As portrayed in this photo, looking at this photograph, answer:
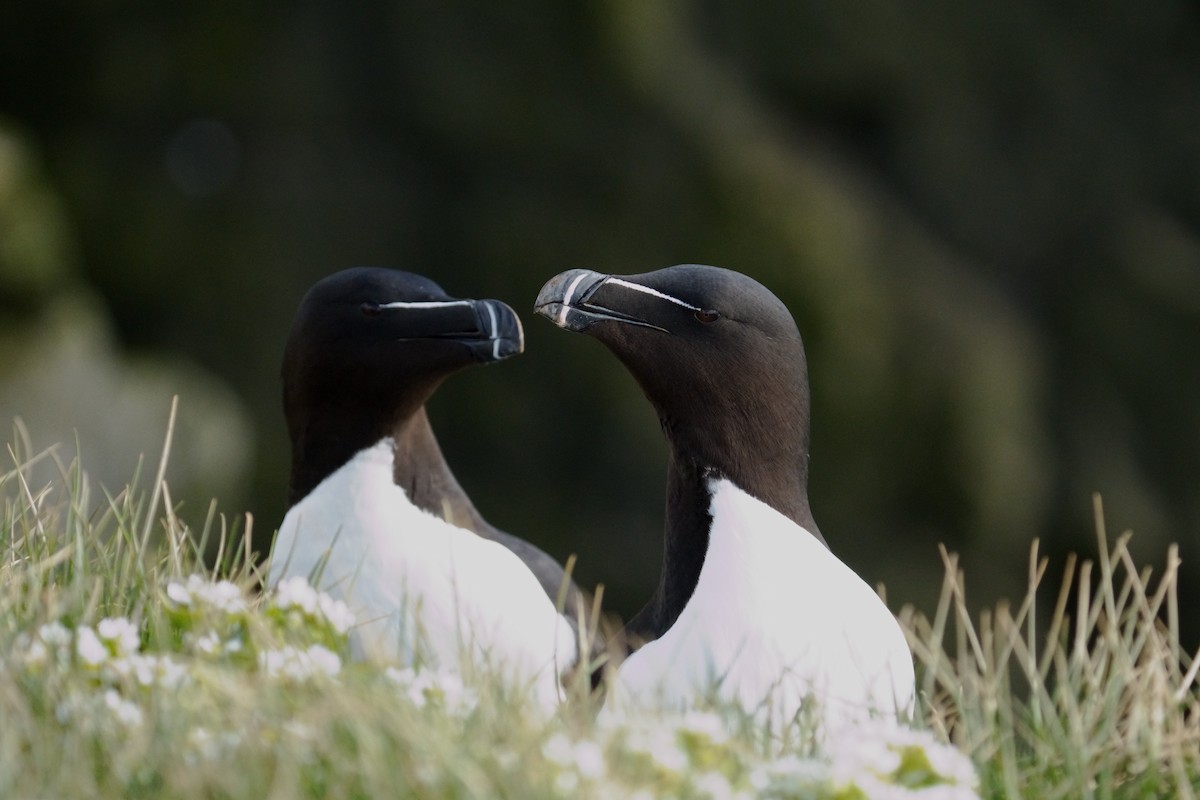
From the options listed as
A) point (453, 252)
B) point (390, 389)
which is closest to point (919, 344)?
point (453, 252)

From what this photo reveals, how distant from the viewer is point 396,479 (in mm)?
4609

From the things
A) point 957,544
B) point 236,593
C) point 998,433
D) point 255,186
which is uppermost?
point 236,593

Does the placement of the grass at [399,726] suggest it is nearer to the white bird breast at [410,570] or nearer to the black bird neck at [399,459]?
the white bird breast at [410,570]

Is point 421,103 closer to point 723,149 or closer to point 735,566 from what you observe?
point 723,149

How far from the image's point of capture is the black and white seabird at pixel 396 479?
14.2ft

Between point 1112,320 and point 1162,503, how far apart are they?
5.32ft

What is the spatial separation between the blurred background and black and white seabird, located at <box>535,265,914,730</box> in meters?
9.61

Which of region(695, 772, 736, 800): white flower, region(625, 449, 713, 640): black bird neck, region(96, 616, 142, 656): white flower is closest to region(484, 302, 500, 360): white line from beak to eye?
region(625, 449, 713, 640): black bird neck

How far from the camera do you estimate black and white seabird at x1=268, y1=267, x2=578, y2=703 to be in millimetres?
4324

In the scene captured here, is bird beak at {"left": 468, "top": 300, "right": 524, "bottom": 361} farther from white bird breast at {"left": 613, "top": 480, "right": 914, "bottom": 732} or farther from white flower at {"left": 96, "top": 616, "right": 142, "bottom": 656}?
white flower at {"left": 96, "top": 616, "right": 142, "bottom": 656}

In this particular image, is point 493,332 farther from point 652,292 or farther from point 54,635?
point 54,635

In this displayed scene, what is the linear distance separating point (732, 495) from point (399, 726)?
4.88 feet

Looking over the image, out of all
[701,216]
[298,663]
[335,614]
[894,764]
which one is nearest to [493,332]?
[335,614]

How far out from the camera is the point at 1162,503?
47.7 feet
